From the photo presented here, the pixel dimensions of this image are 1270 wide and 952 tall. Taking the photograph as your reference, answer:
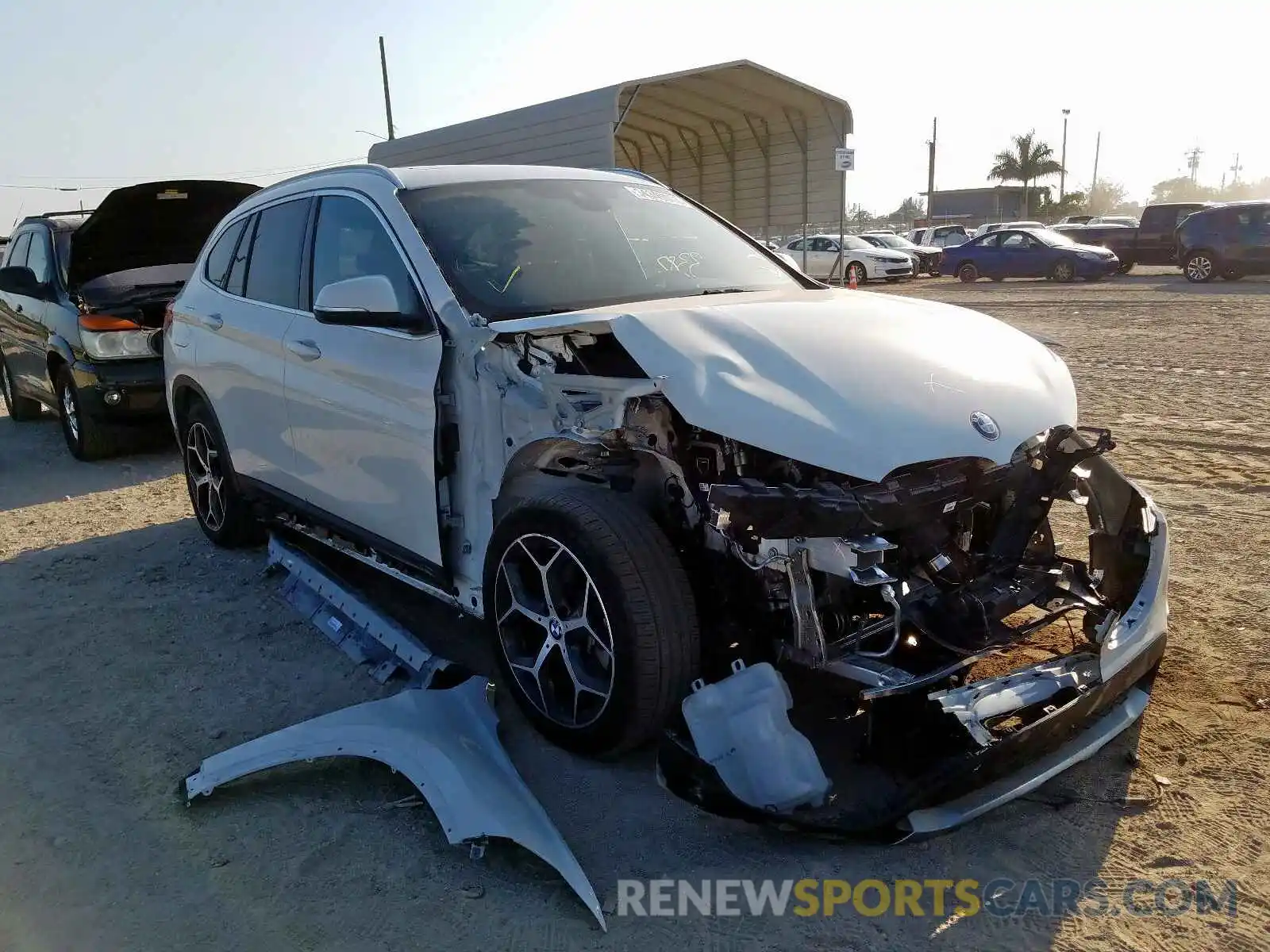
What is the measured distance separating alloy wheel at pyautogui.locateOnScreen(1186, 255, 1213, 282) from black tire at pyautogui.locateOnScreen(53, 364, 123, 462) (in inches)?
794

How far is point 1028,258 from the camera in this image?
76.6ft

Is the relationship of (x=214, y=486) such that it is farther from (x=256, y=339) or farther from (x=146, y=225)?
(x=146, y=225)

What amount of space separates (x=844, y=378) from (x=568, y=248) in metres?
1.53

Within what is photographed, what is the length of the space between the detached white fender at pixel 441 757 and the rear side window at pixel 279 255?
2.03 m

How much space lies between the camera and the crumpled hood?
2.65 metres

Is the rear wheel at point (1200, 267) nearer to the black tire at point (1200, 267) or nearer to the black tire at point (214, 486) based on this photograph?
the black tire at point (1200, 267)

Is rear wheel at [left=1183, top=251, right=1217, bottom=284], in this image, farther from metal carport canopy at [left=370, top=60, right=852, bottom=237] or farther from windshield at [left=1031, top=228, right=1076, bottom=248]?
metal carport canopy at [left=370, top=60, right=852, bottom=237]

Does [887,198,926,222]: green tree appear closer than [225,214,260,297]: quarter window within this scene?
No

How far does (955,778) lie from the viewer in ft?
8.33

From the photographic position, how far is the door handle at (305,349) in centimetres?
412

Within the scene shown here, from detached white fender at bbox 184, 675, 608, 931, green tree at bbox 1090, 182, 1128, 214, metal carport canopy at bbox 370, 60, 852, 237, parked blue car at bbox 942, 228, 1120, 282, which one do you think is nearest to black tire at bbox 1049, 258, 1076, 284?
parked blue car at bbox 942, 228, 1120, 282

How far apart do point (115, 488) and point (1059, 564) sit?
21.6 feet

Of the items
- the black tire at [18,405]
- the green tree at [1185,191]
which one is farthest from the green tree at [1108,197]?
the black tire at [18,405]

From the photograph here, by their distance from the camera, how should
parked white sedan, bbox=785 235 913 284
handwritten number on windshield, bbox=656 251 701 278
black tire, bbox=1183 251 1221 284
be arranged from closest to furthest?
handwritten number on windshield, bbox=656 251 701 278, black tire, bbox=1183 251 1221 284, parked white sedan, bbox=785 235 913 284
